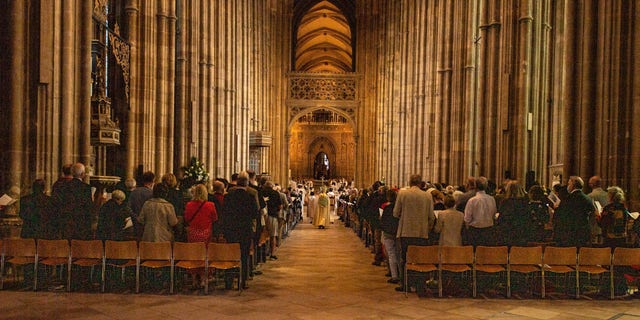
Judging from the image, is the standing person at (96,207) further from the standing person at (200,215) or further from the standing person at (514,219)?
the standing person at (514,219)

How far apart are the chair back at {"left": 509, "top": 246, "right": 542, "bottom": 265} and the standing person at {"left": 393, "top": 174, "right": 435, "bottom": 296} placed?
4.06ft

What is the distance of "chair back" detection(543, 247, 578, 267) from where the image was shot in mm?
8523

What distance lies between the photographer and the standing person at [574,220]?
900 cm

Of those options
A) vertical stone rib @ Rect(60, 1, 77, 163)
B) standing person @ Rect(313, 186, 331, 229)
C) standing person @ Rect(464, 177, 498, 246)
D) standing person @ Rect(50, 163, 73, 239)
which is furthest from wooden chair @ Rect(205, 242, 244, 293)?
standing person @ Rect(313, 186, 331, 229)

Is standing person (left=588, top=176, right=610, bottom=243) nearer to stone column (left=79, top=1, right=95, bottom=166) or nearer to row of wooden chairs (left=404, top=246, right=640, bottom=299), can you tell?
row of wooden chairs (left=404, top=246, right=640, bottom=299)

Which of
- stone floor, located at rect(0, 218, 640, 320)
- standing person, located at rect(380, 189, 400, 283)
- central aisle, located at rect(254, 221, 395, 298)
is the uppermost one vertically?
standing person, located at rect(380, 189, 400, 283)

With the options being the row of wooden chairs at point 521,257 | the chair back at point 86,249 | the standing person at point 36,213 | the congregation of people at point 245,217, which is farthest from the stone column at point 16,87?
the row of wooden chairs at point 521,257

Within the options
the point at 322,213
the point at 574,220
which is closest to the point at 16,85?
the point at 574,220

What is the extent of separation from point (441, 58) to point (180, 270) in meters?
19.4

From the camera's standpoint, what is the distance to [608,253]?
8531mm

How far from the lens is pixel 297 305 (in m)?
8.16

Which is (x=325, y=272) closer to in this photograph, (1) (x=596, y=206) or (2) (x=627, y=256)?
(1) (x=596, y=206)

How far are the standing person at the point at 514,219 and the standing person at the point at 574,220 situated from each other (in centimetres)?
47

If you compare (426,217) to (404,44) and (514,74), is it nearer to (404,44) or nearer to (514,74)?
(514,74)
